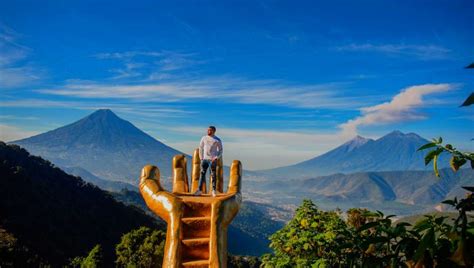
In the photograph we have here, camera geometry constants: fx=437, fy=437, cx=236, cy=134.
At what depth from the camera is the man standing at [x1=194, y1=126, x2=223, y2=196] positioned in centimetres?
964

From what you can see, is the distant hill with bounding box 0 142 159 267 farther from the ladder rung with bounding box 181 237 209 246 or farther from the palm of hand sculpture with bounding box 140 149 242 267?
the ladder rung with bounding box 181 237 209 246

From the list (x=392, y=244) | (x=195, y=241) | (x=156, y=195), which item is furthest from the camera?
(x=156, y=195)

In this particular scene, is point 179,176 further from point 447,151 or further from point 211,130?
point 447,151

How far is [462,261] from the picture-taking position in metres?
2.01

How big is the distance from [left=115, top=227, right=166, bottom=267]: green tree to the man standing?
17.1 meters

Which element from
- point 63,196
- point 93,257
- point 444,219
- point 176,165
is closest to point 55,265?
point 93,257

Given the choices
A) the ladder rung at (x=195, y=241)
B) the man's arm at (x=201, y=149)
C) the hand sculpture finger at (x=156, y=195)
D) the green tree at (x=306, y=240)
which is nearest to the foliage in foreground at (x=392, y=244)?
the green tree at (x=306, y=240)

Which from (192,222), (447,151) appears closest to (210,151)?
(192,222)

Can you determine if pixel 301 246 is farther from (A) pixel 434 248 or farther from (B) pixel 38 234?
(B) pixel 38 234

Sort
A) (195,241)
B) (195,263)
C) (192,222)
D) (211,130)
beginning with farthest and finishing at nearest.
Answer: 1. (211,130)
2. (192,222)
3. (195,241)
4. (195,263)

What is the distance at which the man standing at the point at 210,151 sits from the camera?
9641 mm

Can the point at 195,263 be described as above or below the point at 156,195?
below

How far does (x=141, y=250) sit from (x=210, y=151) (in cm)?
1970

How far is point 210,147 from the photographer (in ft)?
31.7
